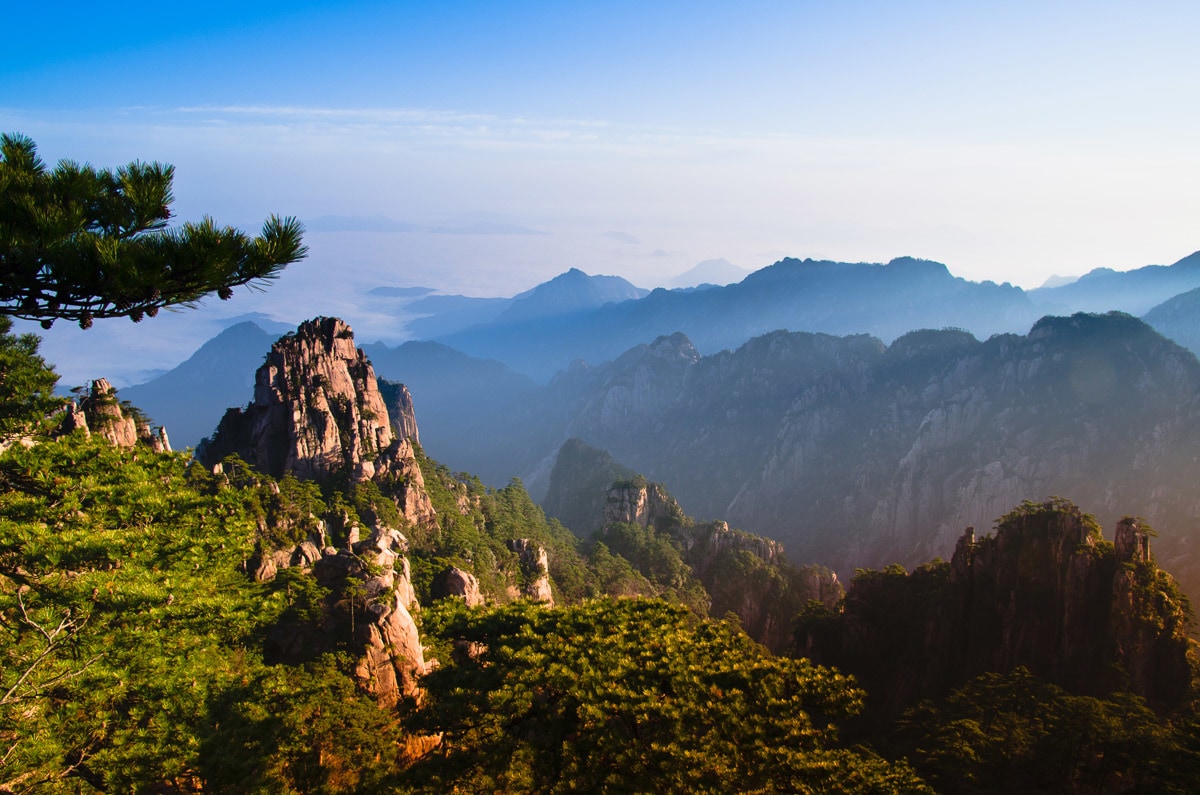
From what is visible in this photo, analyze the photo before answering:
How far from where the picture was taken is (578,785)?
15430 mm

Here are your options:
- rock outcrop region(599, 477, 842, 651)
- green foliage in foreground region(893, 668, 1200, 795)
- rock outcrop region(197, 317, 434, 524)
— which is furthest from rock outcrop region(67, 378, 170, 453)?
rock outcrop region(599, 477, 842, 651)

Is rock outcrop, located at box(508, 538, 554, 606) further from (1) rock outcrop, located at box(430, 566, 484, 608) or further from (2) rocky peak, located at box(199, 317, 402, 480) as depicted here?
(2) rocky peak, located at box(199, 317, 402, 480)

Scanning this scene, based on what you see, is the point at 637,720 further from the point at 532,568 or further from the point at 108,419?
the point at 532,568

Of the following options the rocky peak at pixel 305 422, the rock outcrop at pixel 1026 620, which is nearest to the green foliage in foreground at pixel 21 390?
the rocky peak at pixel 305 422

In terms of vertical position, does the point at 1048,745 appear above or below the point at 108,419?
below

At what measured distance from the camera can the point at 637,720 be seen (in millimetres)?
16562

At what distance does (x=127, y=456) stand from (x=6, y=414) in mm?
3911

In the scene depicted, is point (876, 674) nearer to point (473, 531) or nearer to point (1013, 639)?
point (1013, 639)

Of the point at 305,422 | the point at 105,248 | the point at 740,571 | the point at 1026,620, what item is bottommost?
the point at 740,571

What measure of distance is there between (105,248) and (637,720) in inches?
590

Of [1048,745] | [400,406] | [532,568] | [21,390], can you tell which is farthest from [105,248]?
[400,406]

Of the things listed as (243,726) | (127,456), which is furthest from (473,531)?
(243,726)

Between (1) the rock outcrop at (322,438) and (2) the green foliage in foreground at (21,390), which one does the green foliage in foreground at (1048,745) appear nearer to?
(1) the rock outcrop at (322,438)

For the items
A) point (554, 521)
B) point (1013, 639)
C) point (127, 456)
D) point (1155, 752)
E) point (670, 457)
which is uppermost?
point (127, 456)
